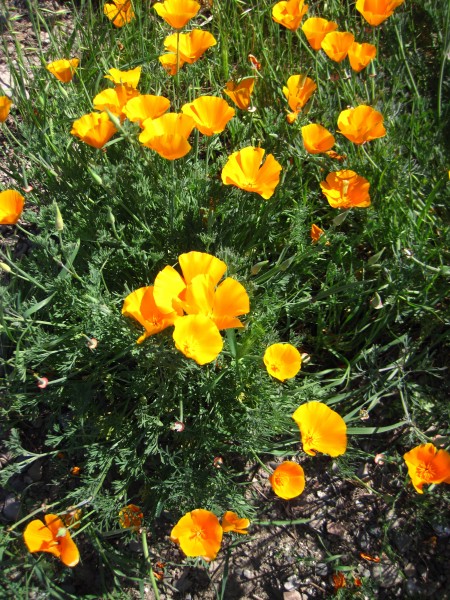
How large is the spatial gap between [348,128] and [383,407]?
3.77 ft

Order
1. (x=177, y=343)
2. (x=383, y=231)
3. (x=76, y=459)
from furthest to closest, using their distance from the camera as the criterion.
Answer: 1. (x=383, y=231)
2. (x=76, y=459)
3. (x=177, y=343)

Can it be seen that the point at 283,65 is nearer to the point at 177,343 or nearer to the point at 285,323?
the point at 285,323

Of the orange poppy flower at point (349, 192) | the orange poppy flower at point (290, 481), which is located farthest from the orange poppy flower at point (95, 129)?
the orange poppy flower at point (290, 481)

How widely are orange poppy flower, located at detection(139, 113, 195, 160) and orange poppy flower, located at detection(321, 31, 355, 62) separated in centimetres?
75

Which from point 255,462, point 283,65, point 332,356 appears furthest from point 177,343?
point 283,65

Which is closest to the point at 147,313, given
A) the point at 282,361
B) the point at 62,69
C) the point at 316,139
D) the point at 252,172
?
the point at 282,361

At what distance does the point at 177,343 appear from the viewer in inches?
61.3

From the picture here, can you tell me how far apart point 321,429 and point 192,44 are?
1.61 meters

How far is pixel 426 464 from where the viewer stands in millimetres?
1938

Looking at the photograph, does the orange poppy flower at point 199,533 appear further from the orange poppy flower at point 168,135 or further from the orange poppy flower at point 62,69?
the orange poppy flower at point 62,69

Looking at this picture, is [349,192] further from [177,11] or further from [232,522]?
[232,522]

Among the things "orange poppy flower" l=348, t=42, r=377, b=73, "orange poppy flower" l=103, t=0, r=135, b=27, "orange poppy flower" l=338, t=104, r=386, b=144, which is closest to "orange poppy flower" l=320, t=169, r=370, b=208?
"orange poppy flower" l=338, t=104, r=386, b=144

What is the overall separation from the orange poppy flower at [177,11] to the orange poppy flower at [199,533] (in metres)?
1.75

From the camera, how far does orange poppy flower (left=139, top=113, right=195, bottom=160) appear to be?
183cm
